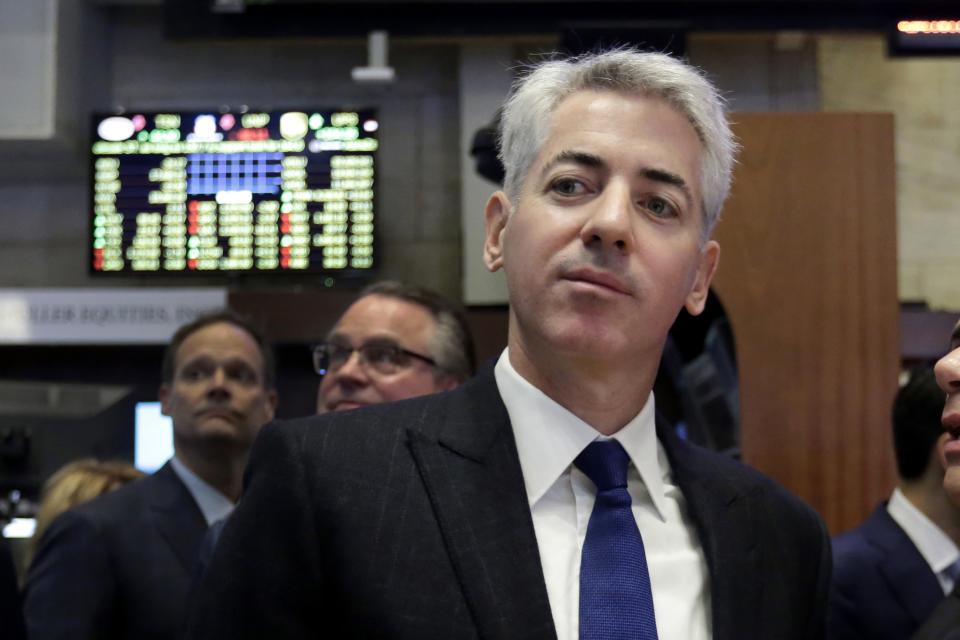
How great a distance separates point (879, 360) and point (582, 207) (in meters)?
2.34

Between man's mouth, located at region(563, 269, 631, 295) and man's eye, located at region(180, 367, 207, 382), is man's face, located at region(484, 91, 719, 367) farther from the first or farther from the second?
man's eye, located at region(180, 367, 207, 382)

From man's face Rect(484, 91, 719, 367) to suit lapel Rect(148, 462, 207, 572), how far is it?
4.84ft

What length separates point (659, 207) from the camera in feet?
5.31

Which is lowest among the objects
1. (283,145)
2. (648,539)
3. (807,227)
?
(648,539)

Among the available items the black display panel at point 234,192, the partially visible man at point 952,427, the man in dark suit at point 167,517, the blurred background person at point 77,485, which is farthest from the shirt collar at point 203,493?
the black display panel at point 234,192

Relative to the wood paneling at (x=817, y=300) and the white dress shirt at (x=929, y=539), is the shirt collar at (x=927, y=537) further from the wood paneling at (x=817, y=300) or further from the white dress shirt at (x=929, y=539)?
the wood paneling at (x=817, y=300)

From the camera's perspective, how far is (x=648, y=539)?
157 cm

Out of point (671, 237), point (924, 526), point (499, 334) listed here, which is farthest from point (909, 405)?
point (499, 334)

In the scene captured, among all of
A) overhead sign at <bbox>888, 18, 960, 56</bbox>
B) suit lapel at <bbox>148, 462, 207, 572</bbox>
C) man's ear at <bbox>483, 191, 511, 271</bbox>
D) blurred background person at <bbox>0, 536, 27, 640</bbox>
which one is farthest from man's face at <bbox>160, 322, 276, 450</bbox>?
overhead sign at <bbox>888, 18, 960, 56</bbox>

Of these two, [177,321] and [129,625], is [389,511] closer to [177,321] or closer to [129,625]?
[129,625]

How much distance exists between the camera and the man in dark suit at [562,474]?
142cm

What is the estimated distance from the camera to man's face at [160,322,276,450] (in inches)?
127

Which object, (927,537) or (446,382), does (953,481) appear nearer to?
(927,537)

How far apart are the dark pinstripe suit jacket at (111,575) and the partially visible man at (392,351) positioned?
0.46 m
